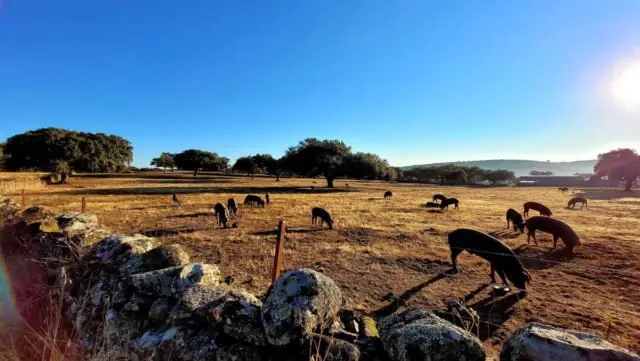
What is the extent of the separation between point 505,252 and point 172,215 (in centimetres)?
1621

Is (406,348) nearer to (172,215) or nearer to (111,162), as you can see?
(172,215)

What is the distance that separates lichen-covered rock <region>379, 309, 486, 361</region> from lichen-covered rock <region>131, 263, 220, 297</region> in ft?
9.07

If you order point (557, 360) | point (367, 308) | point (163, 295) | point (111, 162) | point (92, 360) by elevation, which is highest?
point (111, 162)

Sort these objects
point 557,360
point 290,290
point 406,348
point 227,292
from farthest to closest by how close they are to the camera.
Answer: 1. point 227,292
2. point 290,290
3. point 406,348
4. point 557,360

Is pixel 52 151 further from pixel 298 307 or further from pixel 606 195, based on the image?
pixel 606 195

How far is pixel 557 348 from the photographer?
2.31 m

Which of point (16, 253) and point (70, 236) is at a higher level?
point (70, 236)

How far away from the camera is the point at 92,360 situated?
132 inches

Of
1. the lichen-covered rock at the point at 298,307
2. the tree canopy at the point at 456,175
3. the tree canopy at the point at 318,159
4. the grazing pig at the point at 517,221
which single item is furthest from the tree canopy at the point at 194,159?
the lichen-covered rock at the point at 298,307

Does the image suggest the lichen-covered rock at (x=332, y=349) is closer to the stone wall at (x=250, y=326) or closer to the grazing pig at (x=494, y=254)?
the stone wall at (x=250, y=326)

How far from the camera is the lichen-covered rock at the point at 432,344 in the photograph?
2.64 metres

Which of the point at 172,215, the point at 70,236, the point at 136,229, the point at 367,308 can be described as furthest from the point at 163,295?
the point at 172,215

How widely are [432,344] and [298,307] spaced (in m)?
1.37

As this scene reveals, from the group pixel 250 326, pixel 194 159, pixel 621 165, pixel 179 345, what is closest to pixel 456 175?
pixel 621 165
